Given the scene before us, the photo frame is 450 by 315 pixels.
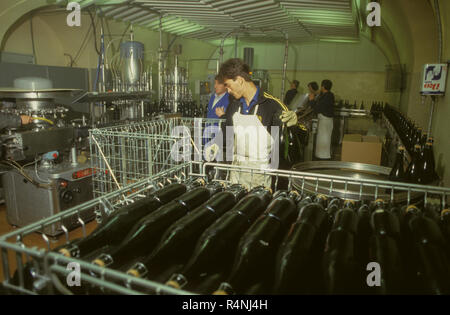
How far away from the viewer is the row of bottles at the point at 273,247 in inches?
31.0

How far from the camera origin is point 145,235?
974mm

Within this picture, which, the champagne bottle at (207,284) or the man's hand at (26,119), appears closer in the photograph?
the champagne bottle at (207,284)

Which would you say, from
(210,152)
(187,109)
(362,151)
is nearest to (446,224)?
(210,152)

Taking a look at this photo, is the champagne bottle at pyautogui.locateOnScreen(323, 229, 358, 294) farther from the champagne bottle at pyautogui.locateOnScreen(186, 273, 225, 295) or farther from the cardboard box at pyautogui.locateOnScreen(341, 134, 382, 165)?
the cardboard box at pyautogui.locateOnScreen(341, 134, 382, 165)

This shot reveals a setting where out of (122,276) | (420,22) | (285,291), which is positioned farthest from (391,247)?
(420,22)

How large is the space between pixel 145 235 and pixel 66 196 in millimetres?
2651

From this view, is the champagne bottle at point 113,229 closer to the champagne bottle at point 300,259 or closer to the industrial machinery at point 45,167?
the champagne bottle at point 300,259

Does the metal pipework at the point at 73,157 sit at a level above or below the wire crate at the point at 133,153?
below

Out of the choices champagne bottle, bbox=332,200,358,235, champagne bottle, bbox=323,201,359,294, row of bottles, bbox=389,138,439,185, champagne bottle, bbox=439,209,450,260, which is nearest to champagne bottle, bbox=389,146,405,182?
row of bottles, bbox=389,138,439,185

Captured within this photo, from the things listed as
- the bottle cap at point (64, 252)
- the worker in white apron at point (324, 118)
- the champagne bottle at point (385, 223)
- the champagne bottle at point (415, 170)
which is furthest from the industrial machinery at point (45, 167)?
the worker in white apron at point (324, 118)

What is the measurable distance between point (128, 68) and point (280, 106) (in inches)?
153

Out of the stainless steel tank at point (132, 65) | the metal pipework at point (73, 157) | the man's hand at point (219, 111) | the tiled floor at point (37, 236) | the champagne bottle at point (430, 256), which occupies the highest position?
the stainless steel tank at point (132, 65)

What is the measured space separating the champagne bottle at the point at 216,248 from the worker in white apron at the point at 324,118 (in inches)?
225

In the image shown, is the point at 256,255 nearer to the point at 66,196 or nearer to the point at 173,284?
the point at 173,284
